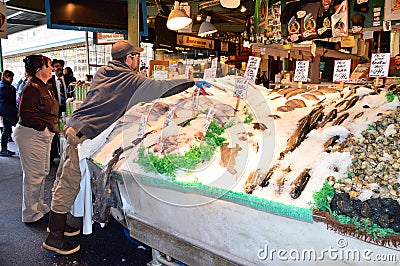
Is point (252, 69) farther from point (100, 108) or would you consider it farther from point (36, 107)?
point (36, 107)

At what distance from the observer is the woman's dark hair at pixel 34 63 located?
3688 mm

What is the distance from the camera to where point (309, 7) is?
16.2 feet

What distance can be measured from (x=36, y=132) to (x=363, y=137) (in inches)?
127

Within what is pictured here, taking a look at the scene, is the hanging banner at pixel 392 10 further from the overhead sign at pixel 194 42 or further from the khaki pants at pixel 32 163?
the overhead sign at pixel 194 42

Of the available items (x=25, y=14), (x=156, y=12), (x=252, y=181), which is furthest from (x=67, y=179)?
(x=25, y=14)

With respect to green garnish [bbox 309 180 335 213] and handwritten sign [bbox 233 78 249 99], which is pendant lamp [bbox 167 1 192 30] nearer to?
handwritten sign [bbox 233 78 249 99]

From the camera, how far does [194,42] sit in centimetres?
1084

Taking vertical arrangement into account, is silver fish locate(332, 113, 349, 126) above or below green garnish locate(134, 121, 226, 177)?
above

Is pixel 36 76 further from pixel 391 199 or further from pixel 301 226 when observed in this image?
pixel 391 199

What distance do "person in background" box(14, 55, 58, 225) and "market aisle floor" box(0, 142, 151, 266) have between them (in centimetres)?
26

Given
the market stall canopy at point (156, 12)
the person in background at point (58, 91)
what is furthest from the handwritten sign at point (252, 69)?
the market stall canopy at point (156, 12)

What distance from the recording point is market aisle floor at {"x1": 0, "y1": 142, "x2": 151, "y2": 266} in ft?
10.0

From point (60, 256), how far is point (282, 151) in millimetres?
2308

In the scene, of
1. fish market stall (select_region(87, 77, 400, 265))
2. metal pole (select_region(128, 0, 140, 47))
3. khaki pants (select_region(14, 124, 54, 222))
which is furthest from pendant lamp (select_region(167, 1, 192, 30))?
fish market stall (select_region(87, 77, 400, 265))
